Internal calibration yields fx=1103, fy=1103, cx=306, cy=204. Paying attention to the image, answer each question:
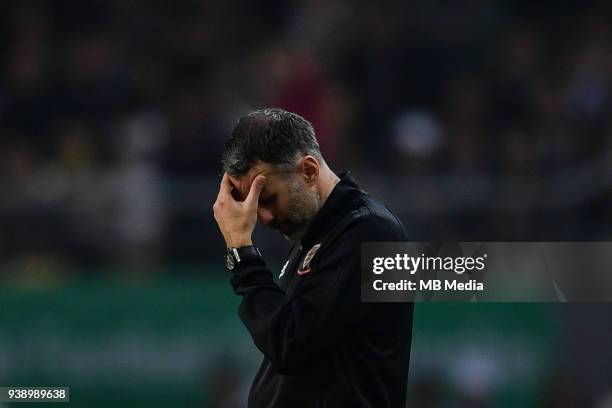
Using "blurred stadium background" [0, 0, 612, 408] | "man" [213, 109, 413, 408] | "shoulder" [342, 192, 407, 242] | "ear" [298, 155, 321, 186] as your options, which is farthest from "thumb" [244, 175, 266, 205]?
"blurred stadium background" [0, 0, 612, 408]

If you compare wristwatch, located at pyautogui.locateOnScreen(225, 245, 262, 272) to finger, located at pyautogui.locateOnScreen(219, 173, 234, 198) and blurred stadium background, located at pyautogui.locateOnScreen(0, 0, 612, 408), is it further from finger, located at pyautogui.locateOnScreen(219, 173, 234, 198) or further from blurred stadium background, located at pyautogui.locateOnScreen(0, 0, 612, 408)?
blurred stadium background, located at pyautogui.locateOnScreen(0, 0, 612, 408)

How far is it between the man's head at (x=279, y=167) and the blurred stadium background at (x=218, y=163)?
3380mm

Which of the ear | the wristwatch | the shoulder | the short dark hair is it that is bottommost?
the wristwatch

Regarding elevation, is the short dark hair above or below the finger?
above

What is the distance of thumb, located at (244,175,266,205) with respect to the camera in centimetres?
284

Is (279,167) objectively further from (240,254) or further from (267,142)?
(240,254)

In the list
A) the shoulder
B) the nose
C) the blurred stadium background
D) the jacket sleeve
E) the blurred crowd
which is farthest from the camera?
the blurred crowd

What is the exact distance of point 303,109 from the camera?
291 inches

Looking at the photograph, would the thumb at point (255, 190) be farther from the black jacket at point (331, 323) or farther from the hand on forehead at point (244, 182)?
the black jacket at point (331, 323)

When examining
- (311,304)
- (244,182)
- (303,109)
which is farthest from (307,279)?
(303,109)

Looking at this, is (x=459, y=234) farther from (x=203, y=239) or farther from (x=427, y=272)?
(x=427, y=272)

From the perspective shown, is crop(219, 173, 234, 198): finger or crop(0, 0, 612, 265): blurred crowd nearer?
crop(219, 173, 234, 198): finger

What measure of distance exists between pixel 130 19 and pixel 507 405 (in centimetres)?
481

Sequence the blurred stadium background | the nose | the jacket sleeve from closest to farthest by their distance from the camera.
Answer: the jacket sleeve < the nose < the blurred stadium background
